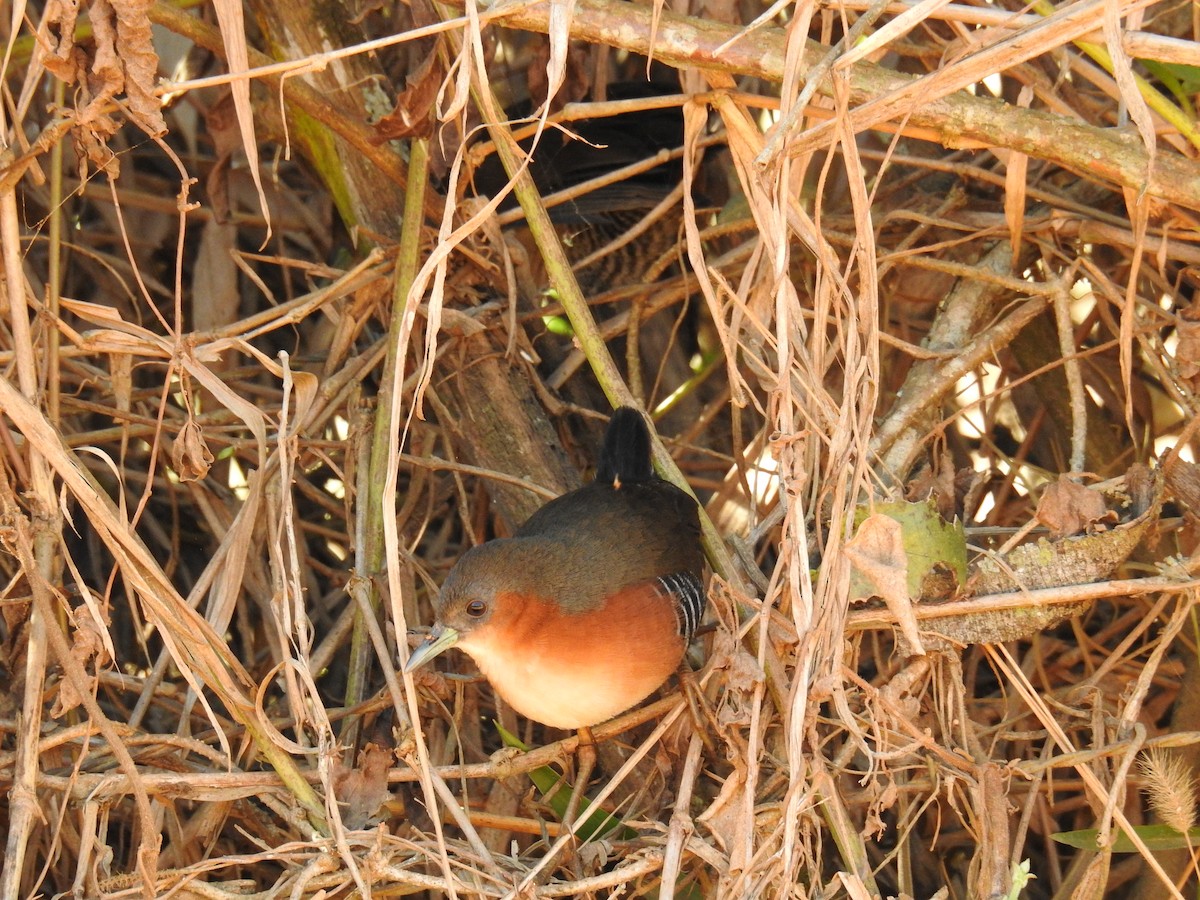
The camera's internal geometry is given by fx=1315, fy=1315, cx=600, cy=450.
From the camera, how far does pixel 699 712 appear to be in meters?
2.71

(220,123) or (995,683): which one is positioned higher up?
(220,123)

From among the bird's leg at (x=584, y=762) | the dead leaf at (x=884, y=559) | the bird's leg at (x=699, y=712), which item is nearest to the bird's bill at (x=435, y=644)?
the bird's leg at (x=584, y=762)

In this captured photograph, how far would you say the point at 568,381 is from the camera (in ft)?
12.4

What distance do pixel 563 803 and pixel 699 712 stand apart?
39cm

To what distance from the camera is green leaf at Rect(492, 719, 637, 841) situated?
2.74 m

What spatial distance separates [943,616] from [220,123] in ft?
6.90

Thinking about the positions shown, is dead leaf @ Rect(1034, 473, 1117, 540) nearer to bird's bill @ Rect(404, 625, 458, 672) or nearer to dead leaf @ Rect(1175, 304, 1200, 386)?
dead leaf @ Rect(1175, 304, 1200, 386)

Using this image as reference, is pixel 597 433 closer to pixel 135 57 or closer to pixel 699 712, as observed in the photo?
pixel 699 712

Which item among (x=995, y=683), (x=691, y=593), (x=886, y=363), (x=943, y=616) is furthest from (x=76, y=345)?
(x=995, y=683)

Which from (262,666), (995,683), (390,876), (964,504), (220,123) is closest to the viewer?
(390,876)

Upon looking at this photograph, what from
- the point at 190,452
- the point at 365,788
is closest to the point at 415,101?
the point at 190,452

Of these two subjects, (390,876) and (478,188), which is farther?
(478,188)

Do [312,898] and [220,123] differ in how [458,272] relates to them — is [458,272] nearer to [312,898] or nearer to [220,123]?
[220,123]

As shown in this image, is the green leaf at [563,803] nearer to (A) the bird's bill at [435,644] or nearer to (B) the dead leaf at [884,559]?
(A) the bird's bill at [435,644]
